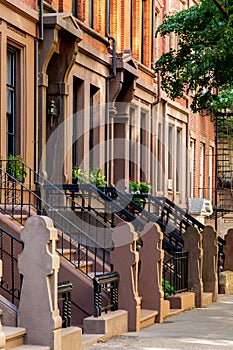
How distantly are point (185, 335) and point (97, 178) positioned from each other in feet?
26.9

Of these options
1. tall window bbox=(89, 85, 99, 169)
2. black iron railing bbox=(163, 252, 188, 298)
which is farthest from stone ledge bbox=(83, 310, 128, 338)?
tall window bbox=(89, 85, 99, 169)

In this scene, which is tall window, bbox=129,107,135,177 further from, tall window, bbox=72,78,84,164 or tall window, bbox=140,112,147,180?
tall window, bbox=72,78,84,164

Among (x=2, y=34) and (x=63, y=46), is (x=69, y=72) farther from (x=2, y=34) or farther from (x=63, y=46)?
(x=2, y=34)

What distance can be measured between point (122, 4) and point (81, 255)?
11.0 m

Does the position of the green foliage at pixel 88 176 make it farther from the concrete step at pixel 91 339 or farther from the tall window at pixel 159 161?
the concrete step at pixel 91 339

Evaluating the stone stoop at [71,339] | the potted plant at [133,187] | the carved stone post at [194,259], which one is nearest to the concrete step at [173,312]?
the carved stone post at [194,259]

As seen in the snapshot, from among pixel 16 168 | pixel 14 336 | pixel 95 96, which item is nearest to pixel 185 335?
pixel 14 336

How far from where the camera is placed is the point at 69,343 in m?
11.7

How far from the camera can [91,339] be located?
12.7 meters

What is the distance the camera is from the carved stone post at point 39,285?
11094 millimetres

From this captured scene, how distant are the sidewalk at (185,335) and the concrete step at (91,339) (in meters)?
0.08

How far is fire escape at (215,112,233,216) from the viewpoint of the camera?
126 ft

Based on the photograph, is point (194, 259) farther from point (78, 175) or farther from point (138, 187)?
point (138, 187)

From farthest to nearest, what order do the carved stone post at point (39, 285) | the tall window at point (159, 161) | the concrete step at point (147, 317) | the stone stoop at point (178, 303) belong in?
the tall window at point (159, 161)
the stone stoop at point (178, 303)
the concrete step at point (147, 317)
the carved stone post at point (39, 285)
